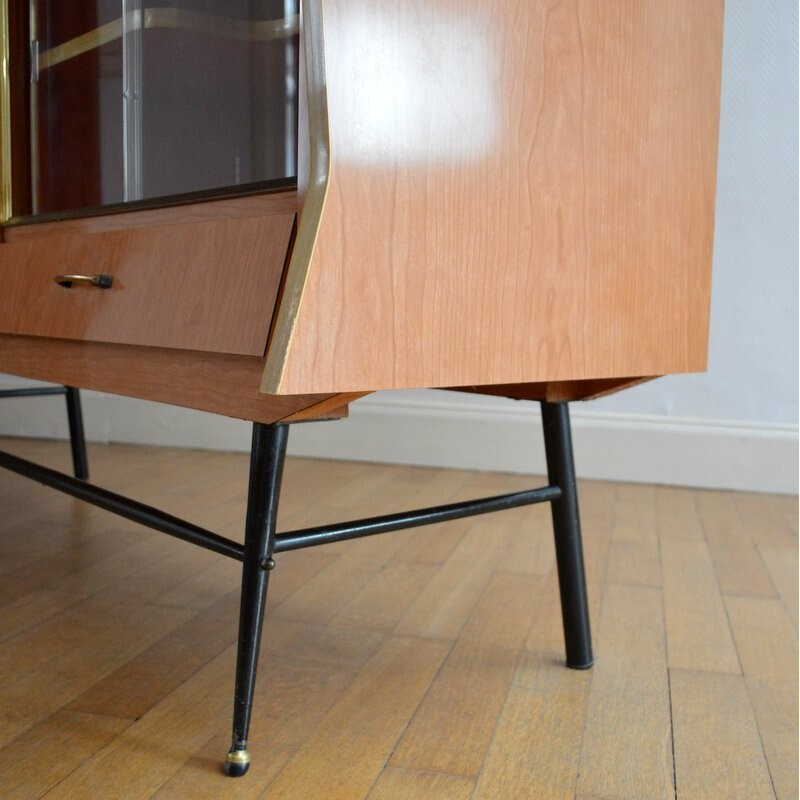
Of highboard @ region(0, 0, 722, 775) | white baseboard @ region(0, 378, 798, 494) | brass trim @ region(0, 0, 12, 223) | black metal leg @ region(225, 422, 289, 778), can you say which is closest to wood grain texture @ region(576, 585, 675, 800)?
highboard @ region(0, 0, 722, 775)

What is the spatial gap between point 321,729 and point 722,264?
1707 millimetres

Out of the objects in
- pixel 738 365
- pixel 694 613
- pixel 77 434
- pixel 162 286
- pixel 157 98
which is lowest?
pixel 694 613

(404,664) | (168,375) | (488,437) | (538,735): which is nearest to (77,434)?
(488,437)

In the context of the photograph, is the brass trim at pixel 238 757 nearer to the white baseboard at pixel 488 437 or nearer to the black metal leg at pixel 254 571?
the black metal leg at pixel 254 571

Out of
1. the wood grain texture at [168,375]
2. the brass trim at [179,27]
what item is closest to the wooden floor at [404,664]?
the wood grain texture at [168,375]

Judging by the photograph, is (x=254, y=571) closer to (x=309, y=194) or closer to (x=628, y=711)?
(x=309, y=194)

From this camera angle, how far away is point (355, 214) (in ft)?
2.12

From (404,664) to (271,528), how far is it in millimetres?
356

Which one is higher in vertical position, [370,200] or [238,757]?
[370,200]

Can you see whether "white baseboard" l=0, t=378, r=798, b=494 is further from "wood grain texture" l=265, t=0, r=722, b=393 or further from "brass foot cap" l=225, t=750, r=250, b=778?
"brass foot cap" l=225, t=750, r=250, b=778

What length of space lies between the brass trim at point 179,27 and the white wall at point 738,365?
146cm

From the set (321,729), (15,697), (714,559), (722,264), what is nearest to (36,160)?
(15,697)

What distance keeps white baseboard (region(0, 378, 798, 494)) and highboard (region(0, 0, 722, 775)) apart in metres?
1.29

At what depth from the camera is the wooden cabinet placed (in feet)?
2.14
